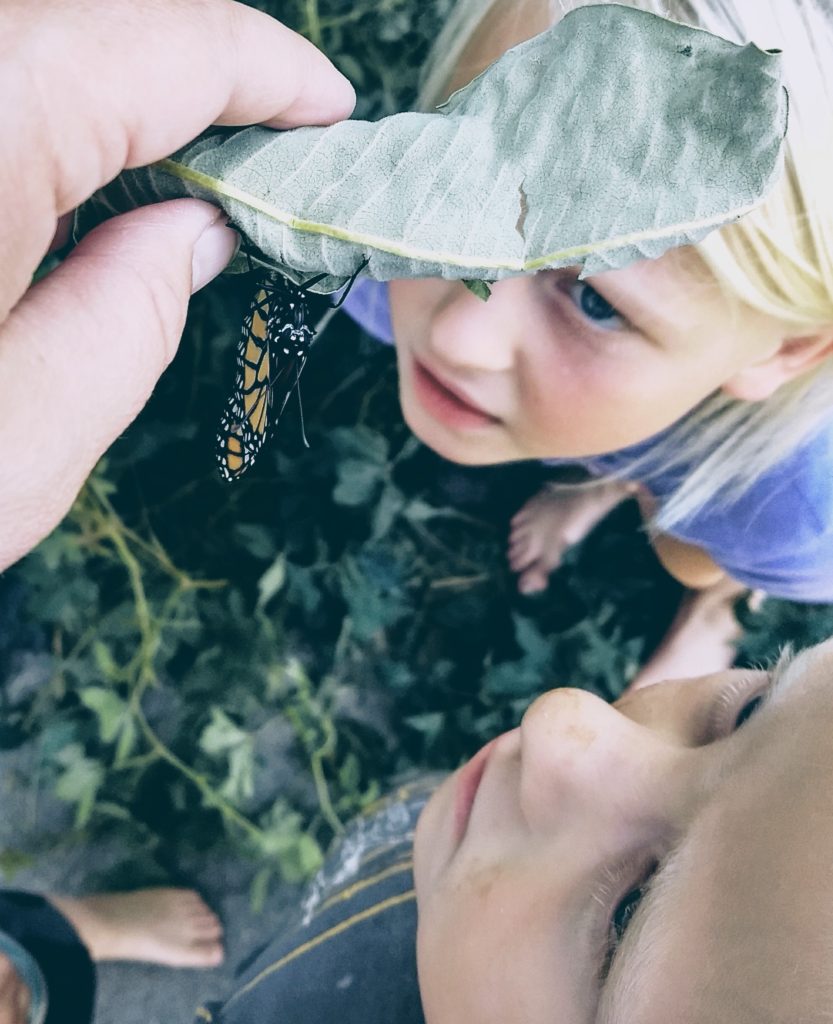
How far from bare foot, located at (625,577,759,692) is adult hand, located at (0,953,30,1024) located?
0.90 metres

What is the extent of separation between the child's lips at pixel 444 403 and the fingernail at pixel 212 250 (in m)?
0.43

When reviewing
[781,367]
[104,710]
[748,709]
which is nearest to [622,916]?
[748,709]

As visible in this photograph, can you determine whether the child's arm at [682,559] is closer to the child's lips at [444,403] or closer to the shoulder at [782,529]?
the shoulder at [782,529]

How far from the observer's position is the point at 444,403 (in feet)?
2.96

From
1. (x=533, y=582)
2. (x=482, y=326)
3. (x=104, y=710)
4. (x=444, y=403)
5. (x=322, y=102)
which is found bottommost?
(x=533, y=582)

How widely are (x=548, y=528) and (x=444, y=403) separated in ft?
1.41

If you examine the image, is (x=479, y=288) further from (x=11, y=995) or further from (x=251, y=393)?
(x=11, y=995)

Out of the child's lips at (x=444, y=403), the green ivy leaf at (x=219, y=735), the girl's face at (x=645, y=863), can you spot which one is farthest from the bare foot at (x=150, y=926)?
the child's lips at (x=444, y=403)

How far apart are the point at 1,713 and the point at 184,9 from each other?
1036mm

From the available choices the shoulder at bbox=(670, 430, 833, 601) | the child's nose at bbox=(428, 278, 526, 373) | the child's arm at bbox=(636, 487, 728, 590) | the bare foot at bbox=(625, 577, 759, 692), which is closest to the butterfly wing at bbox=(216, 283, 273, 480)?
the child's nose at bbox=(428, 278, 526, 373)

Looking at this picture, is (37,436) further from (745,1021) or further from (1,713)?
(1,713)

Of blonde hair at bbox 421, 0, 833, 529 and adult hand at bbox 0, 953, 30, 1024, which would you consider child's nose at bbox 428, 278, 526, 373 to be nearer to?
blonde hair at bbox 421, 0, 833, 529

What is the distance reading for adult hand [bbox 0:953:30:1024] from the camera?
1015 millimetres

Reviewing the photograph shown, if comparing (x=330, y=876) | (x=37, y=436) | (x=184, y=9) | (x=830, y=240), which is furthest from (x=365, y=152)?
(x=330, y=876)
